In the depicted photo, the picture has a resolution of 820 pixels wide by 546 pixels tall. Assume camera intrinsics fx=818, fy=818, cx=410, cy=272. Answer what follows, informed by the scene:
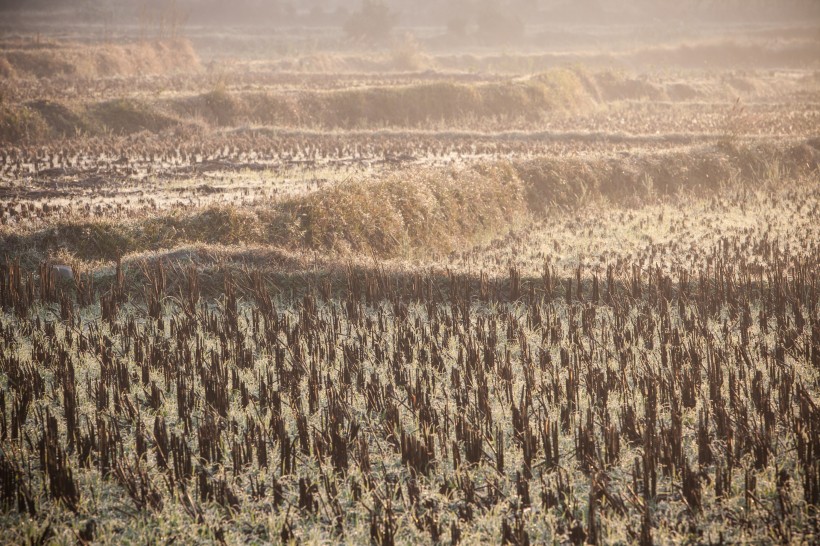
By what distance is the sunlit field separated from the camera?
433cm

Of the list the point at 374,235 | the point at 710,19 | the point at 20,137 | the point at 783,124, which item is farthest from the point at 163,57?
the point at 710,19

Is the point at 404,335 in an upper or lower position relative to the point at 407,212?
lower

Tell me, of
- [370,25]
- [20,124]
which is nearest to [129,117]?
[20,124]

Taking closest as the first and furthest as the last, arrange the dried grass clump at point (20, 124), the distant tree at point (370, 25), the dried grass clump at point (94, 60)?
1. the dried grass clump at point (20, 124)
2. the dried grass clump at point (94, 60)
3. the distant tree at point (370, 25)

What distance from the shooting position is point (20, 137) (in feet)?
60.0

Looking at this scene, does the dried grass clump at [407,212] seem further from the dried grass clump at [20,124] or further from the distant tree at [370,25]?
the distant tree at [370,25]

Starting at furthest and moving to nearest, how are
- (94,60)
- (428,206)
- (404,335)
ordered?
(94,60)
(428,206)
(404,335)

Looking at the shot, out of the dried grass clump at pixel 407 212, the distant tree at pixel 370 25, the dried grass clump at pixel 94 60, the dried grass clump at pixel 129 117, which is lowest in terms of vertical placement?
the dried grass clump at pixel 407 212

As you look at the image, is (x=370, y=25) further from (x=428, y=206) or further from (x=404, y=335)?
(x=404, y=335)

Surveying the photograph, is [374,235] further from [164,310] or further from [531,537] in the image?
[531,537]

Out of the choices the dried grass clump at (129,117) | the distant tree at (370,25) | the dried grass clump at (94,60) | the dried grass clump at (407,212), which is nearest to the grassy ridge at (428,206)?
the dried grass clump at (407,212)

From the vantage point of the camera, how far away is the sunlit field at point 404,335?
4332 mm

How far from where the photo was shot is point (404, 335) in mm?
7281

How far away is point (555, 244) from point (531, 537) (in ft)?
24.5
